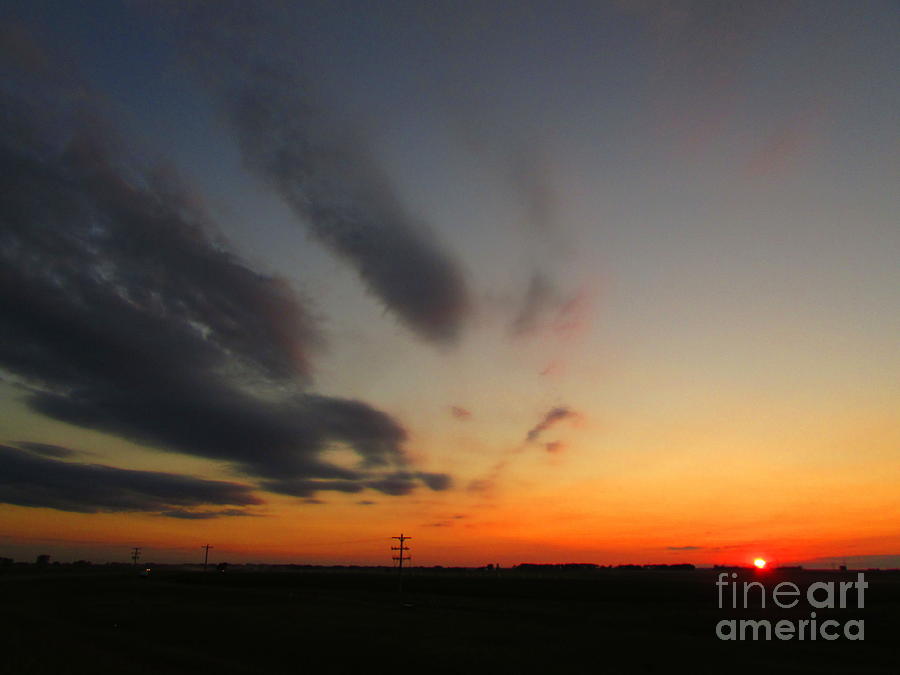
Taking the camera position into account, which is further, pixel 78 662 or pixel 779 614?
pixel 779 614

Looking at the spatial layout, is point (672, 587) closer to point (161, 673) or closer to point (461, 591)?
point (461, 591)

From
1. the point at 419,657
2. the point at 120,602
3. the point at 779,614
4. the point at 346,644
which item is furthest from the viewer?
the point at 120,602

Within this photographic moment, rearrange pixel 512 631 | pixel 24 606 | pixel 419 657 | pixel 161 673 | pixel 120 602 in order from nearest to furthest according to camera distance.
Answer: pixel 161 673 < pixel 419 657 < pixel 512 631 < pixel 24 606 < pixel 120 602

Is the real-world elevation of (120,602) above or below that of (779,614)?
below

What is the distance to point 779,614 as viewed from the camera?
5197cm

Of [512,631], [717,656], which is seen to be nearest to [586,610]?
[512,631]

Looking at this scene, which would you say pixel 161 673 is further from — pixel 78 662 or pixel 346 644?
pixel 346 644

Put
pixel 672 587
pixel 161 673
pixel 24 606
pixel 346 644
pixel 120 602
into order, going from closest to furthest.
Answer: pixel 161 673 → pixel 346 644 → pixel 24 606 → pixel 120 602 → pixel 672 587

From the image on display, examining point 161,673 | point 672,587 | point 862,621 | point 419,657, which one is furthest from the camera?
point 672,587

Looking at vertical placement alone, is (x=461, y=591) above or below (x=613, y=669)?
below

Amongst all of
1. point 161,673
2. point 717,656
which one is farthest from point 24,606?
point 717,656

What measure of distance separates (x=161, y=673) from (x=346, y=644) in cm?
1258

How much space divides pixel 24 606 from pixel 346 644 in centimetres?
4604

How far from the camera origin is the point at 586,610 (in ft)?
197
